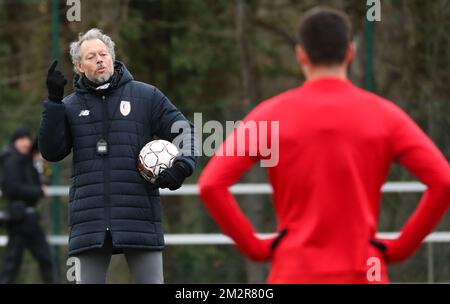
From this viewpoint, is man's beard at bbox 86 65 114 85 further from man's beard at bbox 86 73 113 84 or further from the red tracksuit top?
the red tracksuit top

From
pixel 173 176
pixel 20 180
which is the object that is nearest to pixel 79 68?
pixel 173 176

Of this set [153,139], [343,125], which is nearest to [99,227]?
[153,139]

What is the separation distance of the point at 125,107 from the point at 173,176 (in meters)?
0.47

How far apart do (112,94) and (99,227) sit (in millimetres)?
716

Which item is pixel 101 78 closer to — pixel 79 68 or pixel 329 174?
pixel 79 68

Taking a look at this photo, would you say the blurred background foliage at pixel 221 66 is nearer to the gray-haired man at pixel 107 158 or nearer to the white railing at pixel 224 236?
the white railing at pixel 224 236

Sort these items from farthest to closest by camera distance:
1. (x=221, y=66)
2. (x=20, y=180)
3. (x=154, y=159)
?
(x=221, y=66) < (x=20, y=180) < (x=154, y=159)

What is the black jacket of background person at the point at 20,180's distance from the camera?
12.6m

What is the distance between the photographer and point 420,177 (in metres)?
4.27

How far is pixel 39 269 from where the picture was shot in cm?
1305

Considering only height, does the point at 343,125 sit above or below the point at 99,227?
above

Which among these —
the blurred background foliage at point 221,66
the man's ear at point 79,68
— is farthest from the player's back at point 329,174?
the blurred background foliage at point 221,66

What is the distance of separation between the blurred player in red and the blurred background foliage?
7970 millimetres

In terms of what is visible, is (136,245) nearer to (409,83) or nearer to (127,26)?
(409,83)
